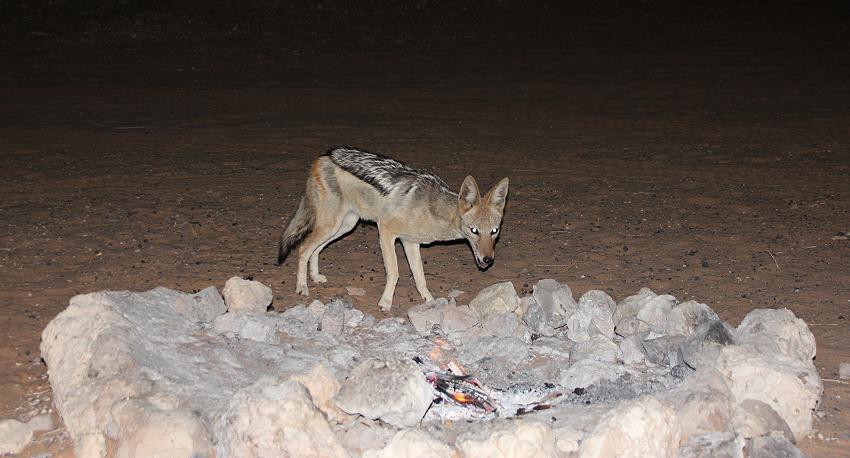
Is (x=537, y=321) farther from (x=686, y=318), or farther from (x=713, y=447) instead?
(x=713, y=447)

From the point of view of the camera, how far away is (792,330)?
5.10 m

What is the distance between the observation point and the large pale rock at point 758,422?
14.4ft

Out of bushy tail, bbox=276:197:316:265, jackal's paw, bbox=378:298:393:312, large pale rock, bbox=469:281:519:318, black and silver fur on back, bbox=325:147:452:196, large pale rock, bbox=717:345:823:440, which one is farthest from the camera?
bushy tail, bbox=276:197:316:265

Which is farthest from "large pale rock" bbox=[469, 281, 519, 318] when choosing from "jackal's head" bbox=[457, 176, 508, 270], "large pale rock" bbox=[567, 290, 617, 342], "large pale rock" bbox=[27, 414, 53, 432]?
"large pale rock" bbox=[27, 414, 53, 432]

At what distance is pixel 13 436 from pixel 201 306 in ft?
4.82

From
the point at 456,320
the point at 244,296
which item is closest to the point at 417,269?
the point at 456,320

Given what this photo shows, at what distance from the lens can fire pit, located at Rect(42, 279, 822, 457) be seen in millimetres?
4086

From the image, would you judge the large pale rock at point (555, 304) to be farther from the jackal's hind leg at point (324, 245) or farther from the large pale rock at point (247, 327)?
the jackal's hind leg at point (324, 245)

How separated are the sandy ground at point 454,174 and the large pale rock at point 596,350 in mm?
1184

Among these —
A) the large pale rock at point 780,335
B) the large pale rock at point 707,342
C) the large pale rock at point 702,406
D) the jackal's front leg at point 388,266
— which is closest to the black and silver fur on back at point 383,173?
the jackal's front leg at point 388,266

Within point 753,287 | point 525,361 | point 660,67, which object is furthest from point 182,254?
point 660,67

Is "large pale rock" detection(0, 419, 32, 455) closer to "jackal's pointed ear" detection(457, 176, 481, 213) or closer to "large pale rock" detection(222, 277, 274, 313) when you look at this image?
"large pale rock" detection(222, 277, 274, 313)

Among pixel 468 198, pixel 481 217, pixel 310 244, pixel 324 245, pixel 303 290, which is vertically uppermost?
pixel 468 198

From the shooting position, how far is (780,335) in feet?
16.7
